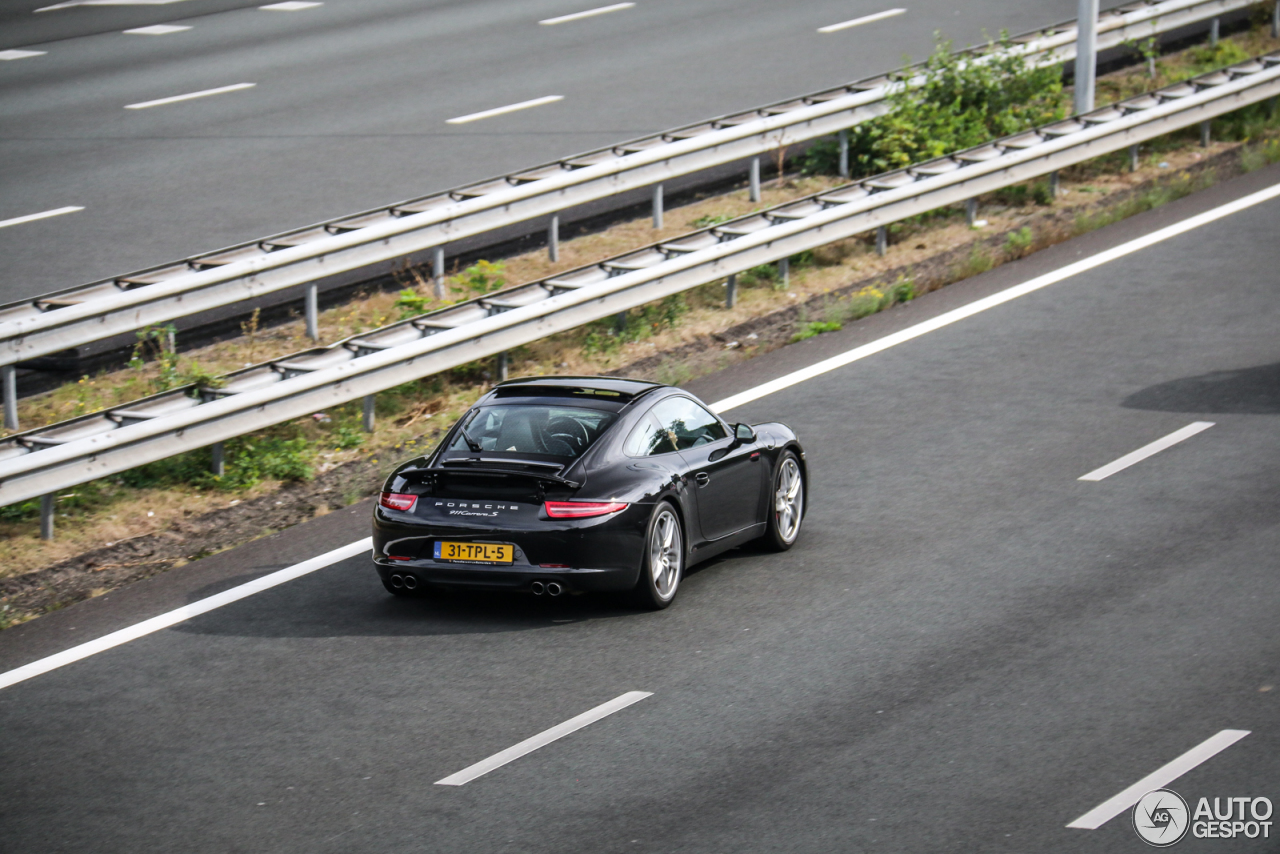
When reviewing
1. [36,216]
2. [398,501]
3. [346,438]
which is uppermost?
[36,216]

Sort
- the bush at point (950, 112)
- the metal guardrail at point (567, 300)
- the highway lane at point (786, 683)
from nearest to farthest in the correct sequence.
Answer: the highway lane at point (786, 683) < the metal guardrail at point (567, 300) < the bush at point (950, 112)

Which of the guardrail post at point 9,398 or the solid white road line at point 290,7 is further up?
the solid white road line at point 290,7

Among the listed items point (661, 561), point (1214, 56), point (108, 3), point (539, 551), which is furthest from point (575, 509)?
point (108, 3)

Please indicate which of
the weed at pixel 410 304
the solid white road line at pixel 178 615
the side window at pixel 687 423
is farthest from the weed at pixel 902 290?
the solid white road line at pixel 178 615

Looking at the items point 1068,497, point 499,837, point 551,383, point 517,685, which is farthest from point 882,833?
point 1068,497

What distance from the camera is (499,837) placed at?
7.12 m

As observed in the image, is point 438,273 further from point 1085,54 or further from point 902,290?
point 1085,54

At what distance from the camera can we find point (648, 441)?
1074cm

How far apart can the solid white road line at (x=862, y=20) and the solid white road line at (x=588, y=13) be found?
3.97 m

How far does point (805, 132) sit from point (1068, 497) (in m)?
8.18

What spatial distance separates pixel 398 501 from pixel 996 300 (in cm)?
927

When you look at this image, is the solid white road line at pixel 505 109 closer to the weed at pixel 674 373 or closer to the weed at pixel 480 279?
the weed at pixel 480 279

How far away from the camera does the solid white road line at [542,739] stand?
784 centimetres

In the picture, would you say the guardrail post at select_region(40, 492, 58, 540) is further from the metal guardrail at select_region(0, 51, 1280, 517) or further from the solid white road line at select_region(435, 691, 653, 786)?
the solid white road line at select_region(435, 691, 653, 786)
